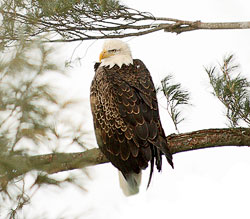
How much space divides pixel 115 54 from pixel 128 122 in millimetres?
504

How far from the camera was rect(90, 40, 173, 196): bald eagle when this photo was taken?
7.51ft

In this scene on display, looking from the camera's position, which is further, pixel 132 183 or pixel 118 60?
pixel 118 60

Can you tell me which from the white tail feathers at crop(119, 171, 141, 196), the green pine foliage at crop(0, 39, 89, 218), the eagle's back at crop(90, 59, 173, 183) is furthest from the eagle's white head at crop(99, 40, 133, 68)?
the green pine foliage at crop(0, 39, 89, 218)

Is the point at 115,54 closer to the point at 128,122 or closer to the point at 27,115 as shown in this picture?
the point at 128,122

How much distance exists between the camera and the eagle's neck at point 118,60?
8.68ft

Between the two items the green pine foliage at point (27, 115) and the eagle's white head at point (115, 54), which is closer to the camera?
the green pine foliage at point (27, 115)

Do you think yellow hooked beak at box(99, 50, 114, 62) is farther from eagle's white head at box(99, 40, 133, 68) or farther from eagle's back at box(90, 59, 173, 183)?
eagle's back at box(90, 59, 173, 183)

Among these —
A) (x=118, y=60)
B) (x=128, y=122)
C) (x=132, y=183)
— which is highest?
(x=118, y=60)

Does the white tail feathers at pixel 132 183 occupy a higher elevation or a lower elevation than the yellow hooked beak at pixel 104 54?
lower

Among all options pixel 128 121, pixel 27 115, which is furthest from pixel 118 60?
pixel 27 115

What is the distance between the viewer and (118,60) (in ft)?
8.72

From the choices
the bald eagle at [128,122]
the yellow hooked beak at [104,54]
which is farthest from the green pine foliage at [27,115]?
the yellow hooked beak at [104,54]

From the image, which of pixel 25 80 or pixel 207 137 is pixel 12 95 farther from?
pixel 207 137

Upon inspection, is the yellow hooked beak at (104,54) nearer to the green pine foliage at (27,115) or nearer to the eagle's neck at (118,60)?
the eagle's neck at (118,60)
